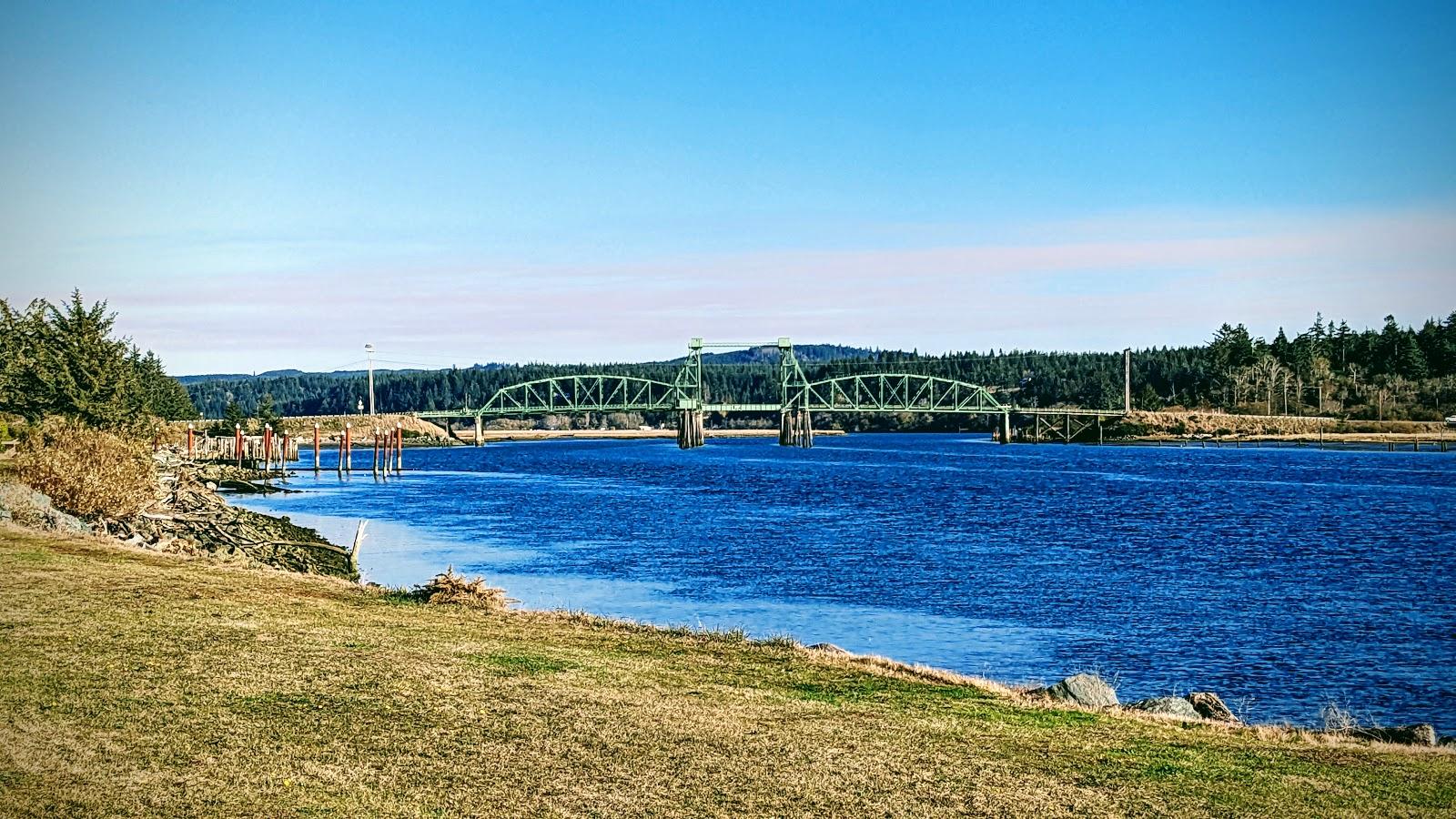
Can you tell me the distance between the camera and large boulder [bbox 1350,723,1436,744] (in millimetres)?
16469

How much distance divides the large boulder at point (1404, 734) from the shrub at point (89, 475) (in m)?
33.5

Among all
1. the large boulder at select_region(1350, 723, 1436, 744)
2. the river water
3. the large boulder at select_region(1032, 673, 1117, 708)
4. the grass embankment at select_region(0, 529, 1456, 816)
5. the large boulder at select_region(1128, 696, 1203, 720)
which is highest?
the grass embankment at select_region(0, 529, 1456, 816)

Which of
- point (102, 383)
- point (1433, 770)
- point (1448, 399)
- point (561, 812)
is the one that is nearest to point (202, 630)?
point (561, 812)

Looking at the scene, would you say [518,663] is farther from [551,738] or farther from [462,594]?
[462,594]

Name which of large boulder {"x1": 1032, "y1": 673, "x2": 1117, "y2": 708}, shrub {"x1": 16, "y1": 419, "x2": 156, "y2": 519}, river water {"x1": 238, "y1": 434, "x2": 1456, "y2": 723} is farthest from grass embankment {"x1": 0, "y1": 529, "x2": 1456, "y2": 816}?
shrub {"x1": 16, "y1": 419, "x2": 156, "y2": 519}

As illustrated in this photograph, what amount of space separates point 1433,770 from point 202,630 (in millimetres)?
16506

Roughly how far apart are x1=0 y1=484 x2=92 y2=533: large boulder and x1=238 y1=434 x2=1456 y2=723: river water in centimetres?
901

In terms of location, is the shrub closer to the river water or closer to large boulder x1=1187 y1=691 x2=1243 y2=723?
the river water

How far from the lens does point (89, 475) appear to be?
3584 cm

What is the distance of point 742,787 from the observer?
11828 millimetres

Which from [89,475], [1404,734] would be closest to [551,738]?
[1404,734]

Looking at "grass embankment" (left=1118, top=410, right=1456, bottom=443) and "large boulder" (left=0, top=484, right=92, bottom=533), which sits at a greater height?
"large boulder" (left=0, top=484, right=92, bottom=533)

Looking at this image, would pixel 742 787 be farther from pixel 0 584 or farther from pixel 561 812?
pixel 0 584

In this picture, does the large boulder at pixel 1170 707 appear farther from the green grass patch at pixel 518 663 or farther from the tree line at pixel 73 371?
the tree line at pixel 73 371
